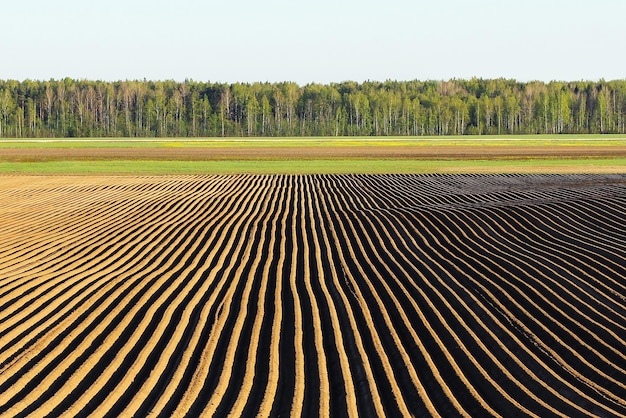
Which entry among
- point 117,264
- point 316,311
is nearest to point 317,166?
point 117,264

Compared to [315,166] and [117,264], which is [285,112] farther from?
[117,264]

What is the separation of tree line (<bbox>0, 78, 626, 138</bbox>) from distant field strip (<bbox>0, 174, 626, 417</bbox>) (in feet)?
310

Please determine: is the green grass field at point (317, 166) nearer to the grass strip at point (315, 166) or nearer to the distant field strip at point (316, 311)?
the grass strip at point (315, 166)

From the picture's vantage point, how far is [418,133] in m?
119

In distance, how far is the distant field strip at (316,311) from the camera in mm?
8242

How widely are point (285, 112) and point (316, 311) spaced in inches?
4431

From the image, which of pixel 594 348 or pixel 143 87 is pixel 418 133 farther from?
pixel 594 348

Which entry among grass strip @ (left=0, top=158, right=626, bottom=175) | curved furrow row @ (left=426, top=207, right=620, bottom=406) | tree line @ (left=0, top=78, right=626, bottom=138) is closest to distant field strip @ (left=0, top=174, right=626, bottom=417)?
curved furrow row @ (left=426, top=207, right=620, bottom=406)

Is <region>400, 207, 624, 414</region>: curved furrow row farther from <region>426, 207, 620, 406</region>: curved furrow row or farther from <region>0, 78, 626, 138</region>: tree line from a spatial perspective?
<region>0, 78, 626, 138</region>: tree line

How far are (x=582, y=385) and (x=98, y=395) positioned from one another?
5148 mm

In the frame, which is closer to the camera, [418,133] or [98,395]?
[98,395]

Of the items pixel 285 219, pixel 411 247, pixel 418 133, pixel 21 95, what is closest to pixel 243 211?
pixel 285 219

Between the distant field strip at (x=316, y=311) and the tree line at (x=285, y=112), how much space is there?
9440 cm

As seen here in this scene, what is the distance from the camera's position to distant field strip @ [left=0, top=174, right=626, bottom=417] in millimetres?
8242
